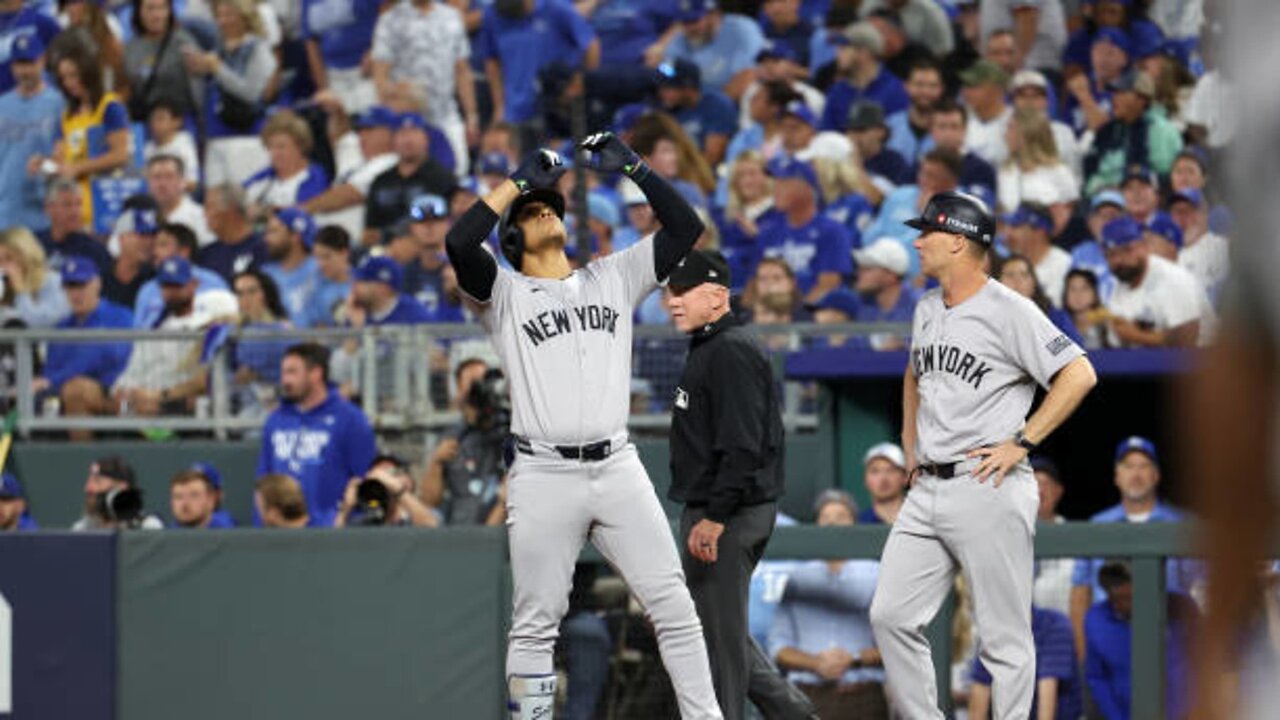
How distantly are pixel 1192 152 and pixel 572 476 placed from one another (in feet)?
23.9

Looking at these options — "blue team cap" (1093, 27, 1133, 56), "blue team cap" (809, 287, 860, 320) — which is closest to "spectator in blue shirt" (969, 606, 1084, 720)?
"blue team cap" (809, 287, 860, 320)

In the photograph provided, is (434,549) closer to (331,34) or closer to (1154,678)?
(1154,678)

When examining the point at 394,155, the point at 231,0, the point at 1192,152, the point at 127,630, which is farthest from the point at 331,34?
the point at 127,630

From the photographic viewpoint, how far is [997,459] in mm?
6598

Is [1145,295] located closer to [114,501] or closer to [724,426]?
[724,426]

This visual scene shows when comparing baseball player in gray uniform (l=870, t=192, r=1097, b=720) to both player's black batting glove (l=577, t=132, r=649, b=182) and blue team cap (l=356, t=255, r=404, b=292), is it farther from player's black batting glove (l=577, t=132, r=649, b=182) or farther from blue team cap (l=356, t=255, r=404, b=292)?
blue team cap (l=356, t=255, r=404, b=292)

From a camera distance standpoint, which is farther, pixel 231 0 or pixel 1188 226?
pixel 231 0

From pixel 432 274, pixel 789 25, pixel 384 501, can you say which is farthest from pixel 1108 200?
pixel 384 501

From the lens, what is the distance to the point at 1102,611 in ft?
26.8

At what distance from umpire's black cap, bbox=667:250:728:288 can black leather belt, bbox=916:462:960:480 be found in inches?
41.9

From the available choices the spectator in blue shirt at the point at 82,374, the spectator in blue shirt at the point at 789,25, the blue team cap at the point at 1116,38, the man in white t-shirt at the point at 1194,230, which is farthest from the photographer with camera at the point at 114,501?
the blue team cap at the point at 1116,38

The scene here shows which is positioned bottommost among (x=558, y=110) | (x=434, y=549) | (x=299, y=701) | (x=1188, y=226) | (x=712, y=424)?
(x=299, y=701)

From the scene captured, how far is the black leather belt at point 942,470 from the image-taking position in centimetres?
668

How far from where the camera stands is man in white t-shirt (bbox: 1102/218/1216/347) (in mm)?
10773
